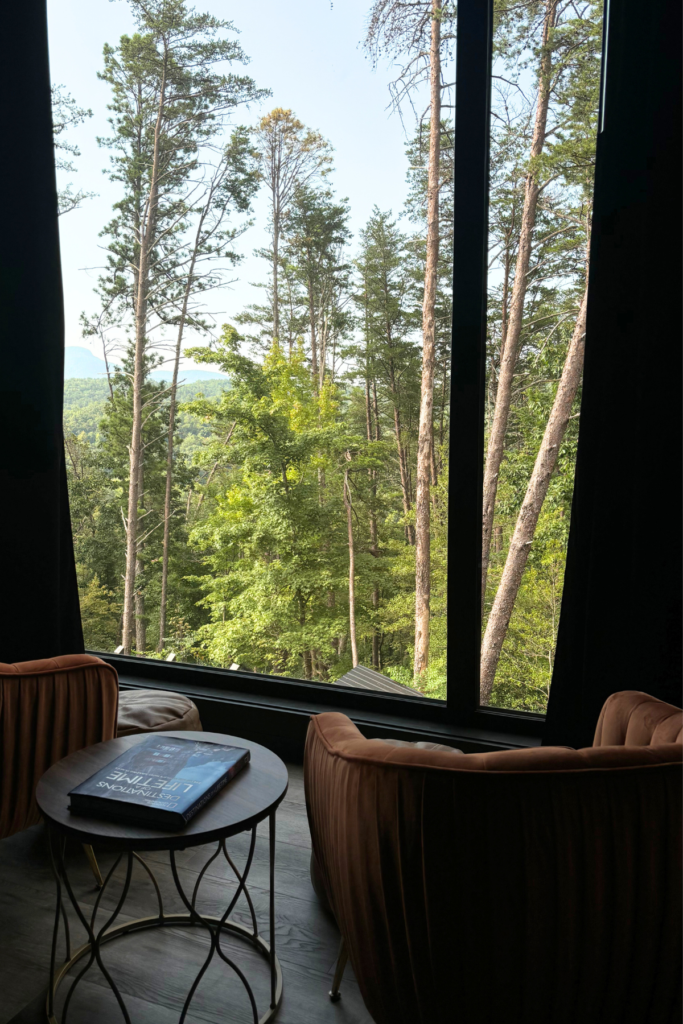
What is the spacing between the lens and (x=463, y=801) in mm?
969

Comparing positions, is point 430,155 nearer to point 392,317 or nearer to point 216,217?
point 392,317

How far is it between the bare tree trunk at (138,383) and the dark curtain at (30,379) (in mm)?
3399

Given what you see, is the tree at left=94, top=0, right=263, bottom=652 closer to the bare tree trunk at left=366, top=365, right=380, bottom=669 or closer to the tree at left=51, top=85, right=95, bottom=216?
the tree at left=51, top=85, right=95, bottom=216

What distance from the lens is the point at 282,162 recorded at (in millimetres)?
5902

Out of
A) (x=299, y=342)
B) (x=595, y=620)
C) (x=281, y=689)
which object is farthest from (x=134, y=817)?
(x=299, y=342)

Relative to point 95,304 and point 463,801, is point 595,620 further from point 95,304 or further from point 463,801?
point 95,304

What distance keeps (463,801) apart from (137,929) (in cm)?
113

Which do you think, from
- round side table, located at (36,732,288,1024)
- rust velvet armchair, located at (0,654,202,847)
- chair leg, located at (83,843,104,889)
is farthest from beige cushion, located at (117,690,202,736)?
round side table, located at (36,732,288,1024)

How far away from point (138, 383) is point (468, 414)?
15.5 ft

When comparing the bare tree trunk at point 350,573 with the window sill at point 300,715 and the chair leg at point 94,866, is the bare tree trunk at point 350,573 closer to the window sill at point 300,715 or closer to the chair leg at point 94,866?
the window sill at point 300,715

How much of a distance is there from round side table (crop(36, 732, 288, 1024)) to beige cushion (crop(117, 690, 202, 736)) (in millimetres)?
506

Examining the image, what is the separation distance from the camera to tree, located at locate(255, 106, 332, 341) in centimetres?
574

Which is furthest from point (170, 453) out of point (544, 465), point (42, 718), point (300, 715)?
point (42, 718)

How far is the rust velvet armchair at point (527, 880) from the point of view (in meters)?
0.94
